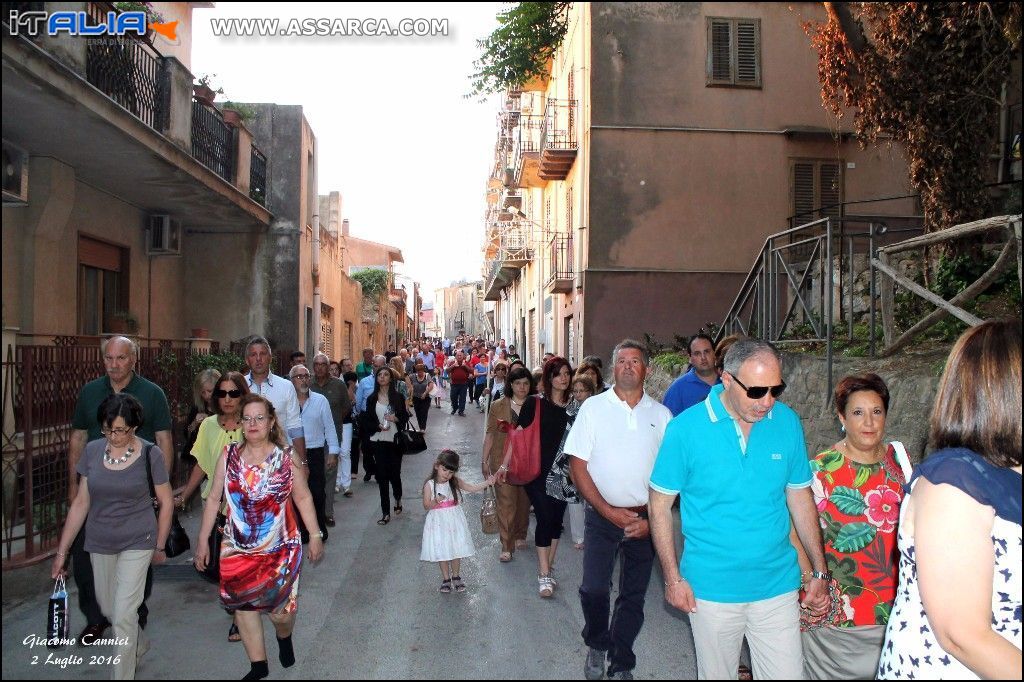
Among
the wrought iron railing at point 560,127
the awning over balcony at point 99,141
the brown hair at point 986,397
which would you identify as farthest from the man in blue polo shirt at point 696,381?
the wrought iron railing at point 560,127

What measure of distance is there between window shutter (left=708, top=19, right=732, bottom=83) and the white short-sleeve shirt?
15503 mm

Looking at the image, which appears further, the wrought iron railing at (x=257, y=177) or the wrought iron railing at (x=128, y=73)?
the wrought iron railing at (x=257, y=177)

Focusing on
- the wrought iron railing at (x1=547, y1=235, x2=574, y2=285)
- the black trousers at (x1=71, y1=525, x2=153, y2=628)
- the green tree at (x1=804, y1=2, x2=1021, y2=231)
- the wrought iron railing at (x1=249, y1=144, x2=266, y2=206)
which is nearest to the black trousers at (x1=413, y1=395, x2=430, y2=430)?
the wrought iron railing at (x1=249, y1=144, x2=266, y2=206)

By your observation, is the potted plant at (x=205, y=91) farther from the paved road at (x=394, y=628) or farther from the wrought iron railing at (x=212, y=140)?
the paved road at (x=394, y=628)

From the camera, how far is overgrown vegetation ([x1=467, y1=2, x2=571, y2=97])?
785 inches

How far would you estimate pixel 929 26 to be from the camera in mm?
9992

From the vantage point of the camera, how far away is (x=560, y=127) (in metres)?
21.5

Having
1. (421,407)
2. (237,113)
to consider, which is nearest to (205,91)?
(237,113)

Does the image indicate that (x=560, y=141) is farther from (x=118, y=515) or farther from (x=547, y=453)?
(x=118, y=515)

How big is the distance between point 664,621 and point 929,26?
8.41 meters

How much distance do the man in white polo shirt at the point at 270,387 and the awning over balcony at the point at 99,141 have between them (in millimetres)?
3044

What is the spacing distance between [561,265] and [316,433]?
1394cm

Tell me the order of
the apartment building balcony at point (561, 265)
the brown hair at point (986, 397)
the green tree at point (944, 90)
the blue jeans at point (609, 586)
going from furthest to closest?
the apartment building balcony at point (561, 265), the green tree at point (944, 90), the blue jeans at point (609, 586), the brown hair at point (986, 397)

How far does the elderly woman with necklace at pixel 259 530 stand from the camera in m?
4.47
